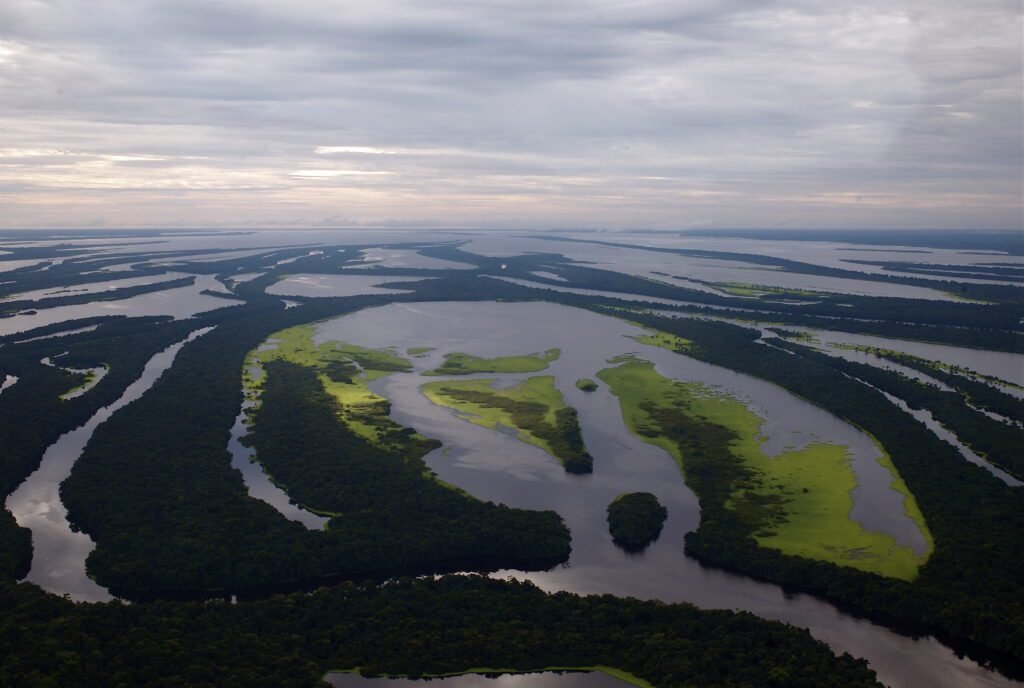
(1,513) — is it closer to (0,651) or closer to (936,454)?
(0,651)

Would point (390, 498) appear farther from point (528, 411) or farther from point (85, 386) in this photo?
point (85, 386)

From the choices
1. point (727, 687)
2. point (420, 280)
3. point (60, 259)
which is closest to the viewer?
point (727, 687)

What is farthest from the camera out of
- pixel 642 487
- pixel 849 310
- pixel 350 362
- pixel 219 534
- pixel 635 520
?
pixel 849 310

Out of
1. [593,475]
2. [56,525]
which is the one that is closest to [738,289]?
[593,475]

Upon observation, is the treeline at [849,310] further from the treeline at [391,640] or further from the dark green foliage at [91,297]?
the treeline at [391,640]

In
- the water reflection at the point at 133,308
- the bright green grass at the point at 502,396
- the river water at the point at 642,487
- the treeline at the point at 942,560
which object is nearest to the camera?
the river water at the point at 642,487

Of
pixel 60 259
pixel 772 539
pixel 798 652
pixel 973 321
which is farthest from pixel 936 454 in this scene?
pixel 60 259

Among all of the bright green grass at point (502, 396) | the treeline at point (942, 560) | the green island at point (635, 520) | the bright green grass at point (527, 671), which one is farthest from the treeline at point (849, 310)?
the bright green grass at point (527, 671)
